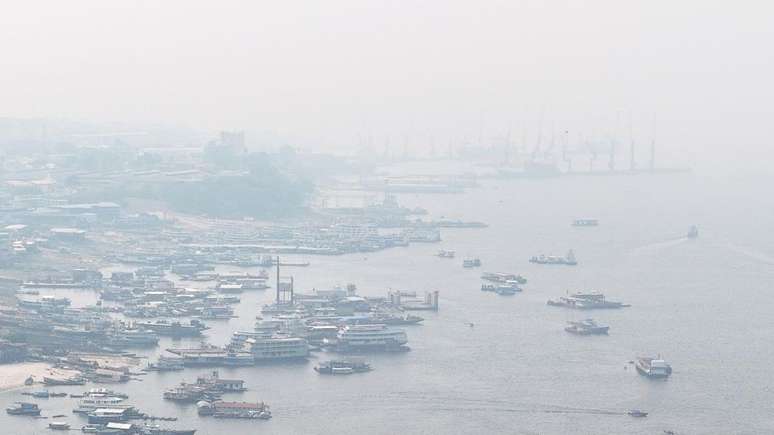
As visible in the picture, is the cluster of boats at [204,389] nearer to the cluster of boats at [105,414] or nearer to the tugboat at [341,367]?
the cluster of boats at [105,414]

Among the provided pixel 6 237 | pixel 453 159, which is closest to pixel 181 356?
pixel 6 237

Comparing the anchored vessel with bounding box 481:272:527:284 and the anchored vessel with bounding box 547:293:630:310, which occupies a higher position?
the anchored vessel with bounding box 481:272:527:284

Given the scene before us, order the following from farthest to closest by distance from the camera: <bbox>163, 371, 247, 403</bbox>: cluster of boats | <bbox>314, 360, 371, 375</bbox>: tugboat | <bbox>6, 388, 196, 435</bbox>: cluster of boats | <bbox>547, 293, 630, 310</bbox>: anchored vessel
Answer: <bbox>547, 293, 630, 310</bbox>: anchored vessel → <bbox>314, 360, 371, 375</bbox>: tugboat → <bbox>163, 371, 247, 403</bbox>: cluster of boats → <bbox>6, 388, 196, 435</bbox>: cluster of boats

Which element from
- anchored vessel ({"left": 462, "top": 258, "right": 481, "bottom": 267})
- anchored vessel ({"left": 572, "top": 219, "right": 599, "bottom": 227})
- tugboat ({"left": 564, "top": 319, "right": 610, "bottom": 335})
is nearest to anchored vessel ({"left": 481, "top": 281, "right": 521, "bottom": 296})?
anchored vessel ({"left": 462, "top": 258, "right": 481, "bottom": 267})

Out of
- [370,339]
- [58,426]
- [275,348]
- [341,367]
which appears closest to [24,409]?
[58,426]

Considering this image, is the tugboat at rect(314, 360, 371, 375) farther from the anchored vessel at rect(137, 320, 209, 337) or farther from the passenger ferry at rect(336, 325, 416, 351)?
the anchored vessel at rect(137, 320, 209, 337)

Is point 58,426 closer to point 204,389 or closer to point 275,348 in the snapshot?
point 204,389

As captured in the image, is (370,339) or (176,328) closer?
(370,339)
